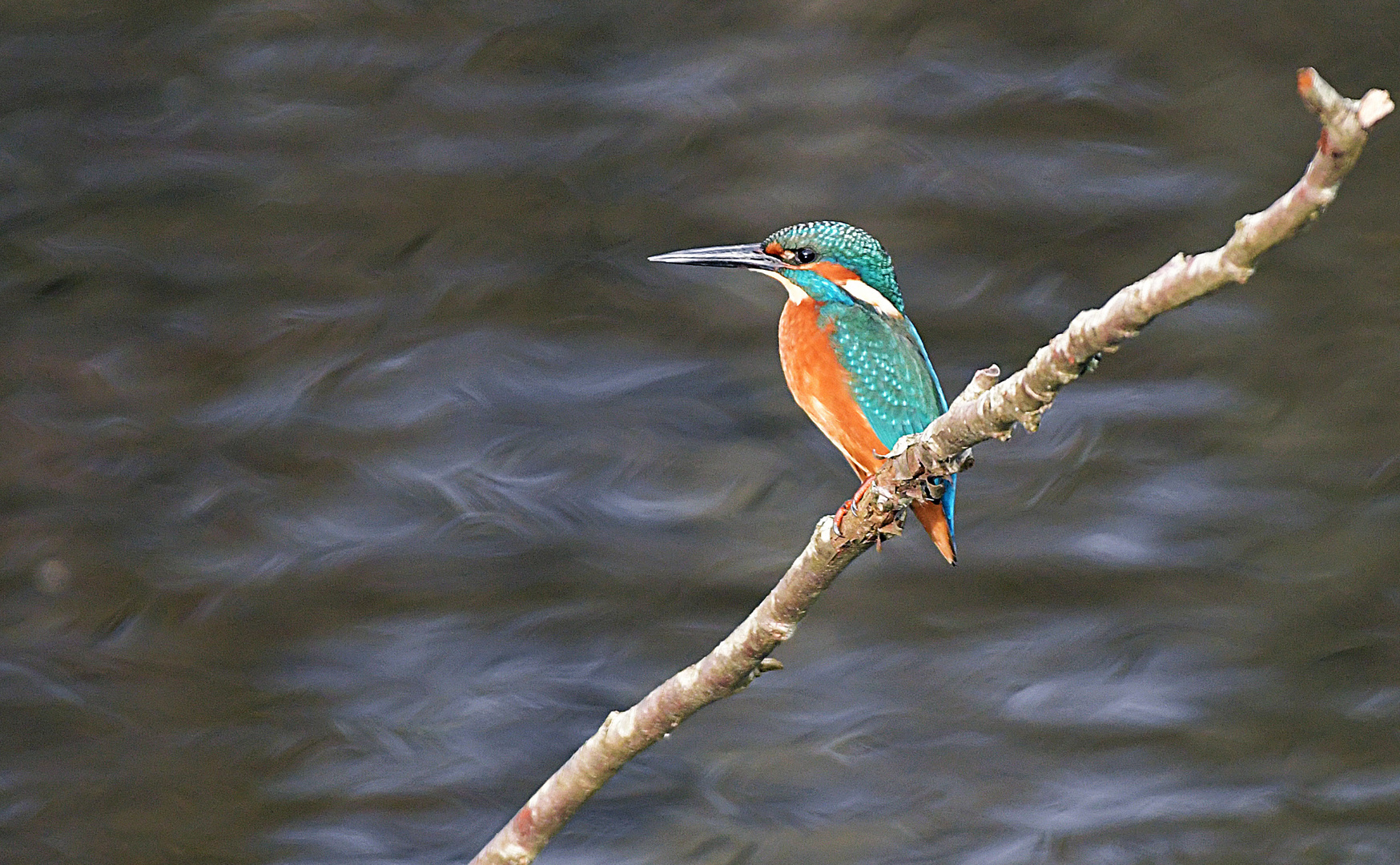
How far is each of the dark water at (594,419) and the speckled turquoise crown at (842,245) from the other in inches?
62.7

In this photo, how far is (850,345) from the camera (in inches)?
64.9

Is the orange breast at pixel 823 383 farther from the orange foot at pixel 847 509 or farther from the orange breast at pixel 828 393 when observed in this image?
the orange foot at pixel 847 509

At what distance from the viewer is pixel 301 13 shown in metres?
3.31

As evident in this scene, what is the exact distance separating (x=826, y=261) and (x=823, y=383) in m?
0.16

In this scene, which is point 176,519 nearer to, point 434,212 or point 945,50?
point 434,212

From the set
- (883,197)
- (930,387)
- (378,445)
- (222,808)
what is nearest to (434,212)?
(378,445)

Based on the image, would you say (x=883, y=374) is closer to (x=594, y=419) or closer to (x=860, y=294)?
(x=860, y=294)

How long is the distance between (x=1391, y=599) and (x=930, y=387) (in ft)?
7.48

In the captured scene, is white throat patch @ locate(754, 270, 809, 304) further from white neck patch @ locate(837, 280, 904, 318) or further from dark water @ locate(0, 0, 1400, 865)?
dark water @ locate(0, 0, 1400, 865)

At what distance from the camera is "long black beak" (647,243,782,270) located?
5.22 ft

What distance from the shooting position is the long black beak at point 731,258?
5.22ft

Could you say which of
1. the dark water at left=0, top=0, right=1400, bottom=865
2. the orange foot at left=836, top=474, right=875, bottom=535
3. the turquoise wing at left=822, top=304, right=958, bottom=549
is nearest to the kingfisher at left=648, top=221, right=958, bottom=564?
the turquoise wing at left=822, top=304, right=958, bottom=549

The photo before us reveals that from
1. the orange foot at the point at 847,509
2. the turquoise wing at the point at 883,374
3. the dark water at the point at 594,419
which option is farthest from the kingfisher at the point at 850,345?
the dark water at the point at 594,419

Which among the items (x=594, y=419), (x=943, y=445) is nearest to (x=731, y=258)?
(x=943, y=445)
